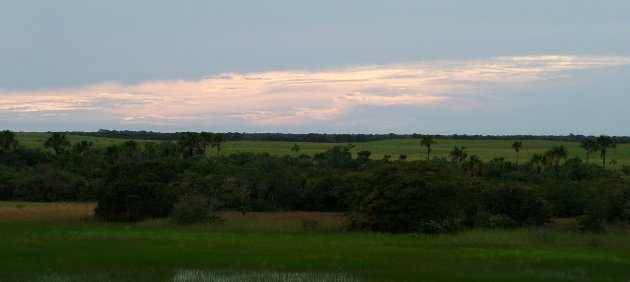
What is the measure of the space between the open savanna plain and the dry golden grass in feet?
8.46

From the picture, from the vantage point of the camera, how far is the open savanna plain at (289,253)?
25859 millimetres

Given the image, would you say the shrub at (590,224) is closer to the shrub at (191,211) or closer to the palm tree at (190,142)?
the shrub at (191,211)

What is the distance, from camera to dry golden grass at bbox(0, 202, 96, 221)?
181 feet

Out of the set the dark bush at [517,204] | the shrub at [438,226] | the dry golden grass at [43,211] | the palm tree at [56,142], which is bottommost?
the dry golden grass at [43,211]

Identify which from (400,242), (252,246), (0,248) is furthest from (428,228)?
(0,248)

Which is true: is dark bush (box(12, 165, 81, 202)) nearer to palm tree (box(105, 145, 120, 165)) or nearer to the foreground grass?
palm tree (box(105, 145, 120, 165))

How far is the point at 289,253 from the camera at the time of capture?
33.4m

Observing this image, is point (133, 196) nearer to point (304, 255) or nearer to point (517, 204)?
point (304, 255)

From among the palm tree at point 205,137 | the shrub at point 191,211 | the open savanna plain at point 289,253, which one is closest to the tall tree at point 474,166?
the open savanna plain at point 289,253

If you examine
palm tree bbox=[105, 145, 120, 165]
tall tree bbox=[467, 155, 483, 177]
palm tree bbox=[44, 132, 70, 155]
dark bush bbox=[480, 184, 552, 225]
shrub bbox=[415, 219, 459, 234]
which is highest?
palm tree bbox=[44, 132, 70, 155]

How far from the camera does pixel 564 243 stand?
1634 inches

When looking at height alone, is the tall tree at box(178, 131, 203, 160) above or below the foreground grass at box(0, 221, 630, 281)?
above

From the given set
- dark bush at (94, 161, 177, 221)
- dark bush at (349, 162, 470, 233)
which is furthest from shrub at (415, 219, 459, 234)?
dark bush at (94, 161, 177, 221)

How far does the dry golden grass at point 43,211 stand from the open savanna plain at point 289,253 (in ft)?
8.46
